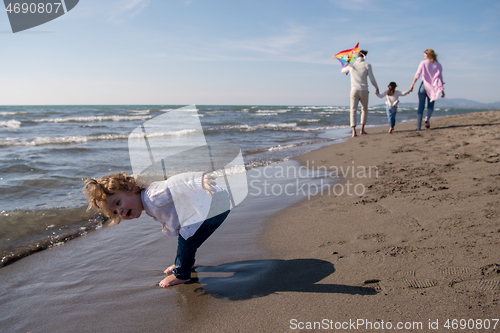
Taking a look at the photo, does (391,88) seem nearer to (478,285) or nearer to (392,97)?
(392,97)

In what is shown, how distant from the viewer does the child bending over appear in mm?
2014

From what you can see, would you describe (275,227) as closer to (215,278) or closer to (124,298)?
(215,278)

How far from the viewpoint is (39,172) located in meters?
5.66

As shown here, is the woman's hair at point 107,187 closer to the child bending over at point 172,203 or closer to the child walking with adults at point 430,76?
the child bending over at point 172,203

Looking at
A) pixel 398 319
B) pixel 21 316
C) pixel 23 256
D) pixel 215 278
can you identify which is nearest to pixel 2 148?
pixel 23 256

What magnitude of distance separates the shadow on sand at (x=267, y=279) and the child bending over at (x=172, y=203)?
0.24 metres

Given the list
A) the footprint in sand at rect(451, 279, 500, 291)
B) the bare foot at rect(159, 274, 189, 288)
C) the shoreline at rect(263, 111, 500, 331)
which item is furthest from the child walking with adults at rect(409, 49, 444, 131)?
the bare foot at rect(159, 274, 189, 288)

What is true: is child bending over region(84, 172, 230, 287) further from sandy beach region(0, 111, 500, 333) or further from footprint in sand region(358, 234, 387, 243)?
footprint in sand region(358, 234, 387, 243)

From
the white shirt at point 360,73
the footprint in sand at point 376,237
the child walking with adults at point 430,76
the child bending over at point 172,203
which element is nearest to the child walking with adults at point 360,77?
the white shirt at point 360,73

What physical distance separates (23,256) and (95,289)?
1181mm

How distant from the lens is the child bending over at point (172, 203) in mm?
2014

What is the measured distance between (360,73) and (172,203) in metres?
7.34

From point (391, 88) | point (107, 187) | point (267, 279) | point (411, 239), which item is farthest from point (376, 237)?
point (391, 88)

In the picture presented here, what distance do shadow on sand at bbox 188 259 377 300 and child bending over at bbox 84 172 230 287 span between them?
0.78 feet
